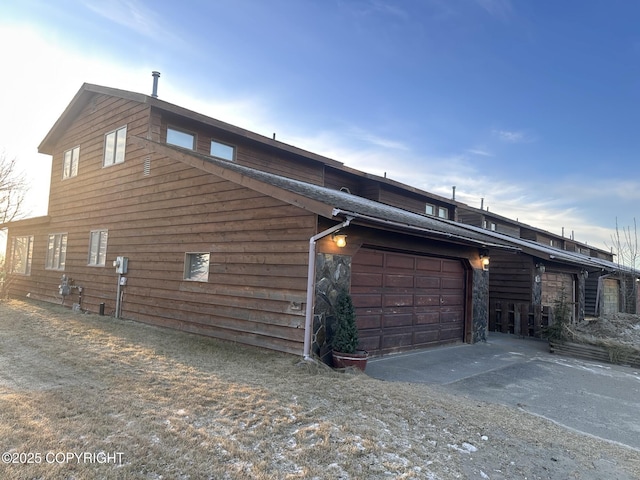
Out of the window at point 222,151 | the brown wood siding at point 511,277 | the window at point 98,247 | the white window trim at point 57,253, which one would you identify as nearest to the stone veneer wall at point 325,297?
the window at point 222,151

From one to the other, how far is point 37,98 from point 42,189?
35.9ft

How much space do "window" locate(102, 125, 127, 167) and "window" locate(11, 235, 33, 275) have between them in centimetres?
663

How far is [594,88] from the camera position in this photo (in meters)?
14.0

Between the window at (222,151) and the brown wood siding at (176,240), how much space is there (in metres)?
1.54

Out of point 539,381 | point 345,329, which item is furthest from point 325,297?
point 539,381

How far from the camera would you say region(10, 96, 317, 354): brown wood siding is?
691cm

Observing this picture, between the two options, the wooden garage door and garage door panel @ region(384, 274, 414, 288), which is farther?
garage door panel @ region(384, 274, 414, 288)

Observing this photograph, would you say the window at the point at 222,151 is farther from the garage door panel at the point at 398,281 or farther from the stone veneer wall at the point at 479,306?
the stone veneer wall at the point at 479,306

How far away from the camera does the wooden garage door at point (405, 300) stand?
7691 mm

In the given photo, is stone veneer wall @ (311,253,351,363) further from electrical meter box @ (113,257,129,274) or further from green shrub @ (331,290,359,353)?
electrical meter box @ (113,257,129,274)

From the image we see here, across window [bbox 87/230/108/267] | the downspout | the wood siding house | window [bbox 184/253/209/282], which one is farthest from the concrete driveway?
window [bbox 87/230/108/267]

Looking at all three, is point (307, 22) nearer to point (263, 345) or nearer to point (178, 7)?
point (178, 7)

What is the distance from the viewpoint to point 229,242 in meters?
7.90

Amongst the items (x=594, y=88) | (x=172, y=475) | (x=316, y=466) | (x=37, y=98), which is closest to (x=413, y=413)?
(x=316, y=466)
